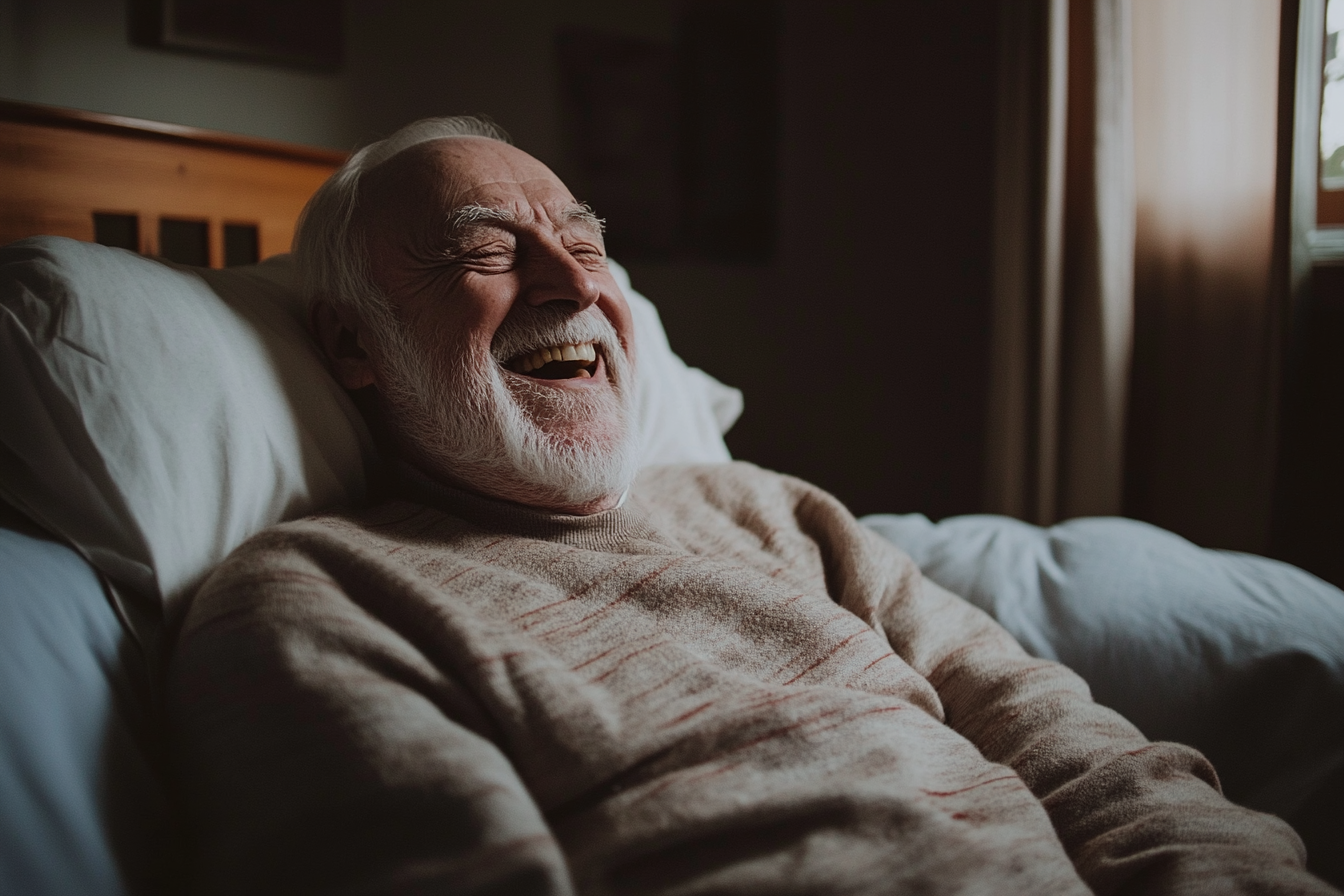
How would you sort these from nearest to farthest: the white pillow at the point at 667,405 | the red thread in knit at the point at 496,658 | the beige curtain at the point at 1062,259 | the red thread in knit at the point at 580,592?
the red thread in knit at the point at 496,658 → the red thread in knit at the point at 580,592 → the white pillow at the point at 667,405 → the beige curtain at the point at 1062,259

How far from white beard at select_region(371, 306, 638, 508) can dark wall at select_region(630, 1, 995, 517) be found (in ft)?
4.78

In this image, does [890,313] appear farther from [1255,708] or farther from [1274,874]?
[1274,874]

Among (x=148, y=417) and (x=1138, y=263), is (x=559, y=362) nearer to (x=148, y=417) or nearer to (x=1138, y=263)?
(x=148, y=417)

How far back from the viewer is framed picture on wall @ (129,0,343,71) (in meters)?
1.54

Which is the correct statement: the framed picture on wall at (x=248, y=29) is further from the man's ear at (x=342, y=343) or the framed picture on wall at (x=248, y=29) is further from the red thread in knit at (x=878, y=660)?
the red thread in knit at (x=878, y=660)

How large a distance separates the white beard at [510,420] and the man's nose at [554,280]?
0.07ft

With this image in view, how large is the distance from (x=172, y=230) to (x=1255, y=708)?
1.64 m

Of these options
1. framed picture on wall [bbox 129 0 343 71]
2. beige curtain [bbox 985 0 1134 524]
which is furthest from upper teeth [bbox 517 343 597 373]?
beige curtain [bbox 985 0 1134 524]

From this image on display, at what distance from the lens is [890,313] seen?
2.55 m

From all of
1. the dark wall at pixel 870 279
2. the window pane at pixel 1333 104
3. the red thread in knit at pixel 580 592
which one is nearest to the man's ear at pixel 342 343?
the red thread in knit at pixel 580 592

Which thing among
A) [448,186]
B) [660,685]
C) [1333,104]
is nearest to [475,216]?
[448,186]

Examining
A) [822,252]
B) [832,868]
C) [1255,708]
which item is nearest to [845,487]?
[822,252]

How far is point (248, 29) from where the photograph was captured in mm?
1651

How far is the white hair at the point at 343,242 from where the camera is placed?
1052 millimetres
